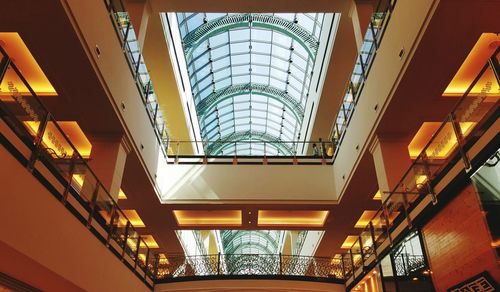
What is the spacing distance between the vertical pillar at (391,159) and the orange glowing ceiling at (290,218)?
677 centimetres

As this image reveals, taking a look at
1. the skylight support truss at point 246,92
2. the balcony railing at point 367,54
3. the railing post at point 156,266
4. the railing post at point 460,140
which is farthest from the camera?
the skylight support truss at point 246,92

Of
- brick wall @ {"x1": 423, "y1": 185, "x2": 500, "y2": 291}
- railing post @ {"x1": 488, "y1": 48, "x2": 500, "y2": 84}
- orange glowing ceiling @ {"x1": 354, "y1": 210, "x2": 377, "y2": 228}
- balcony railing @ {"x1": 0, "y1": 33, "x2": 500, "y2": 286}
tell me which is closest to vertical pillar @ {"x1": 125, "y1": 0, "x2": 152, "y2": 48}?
balcony railing @ {"x1": 0, "y1": 33, "x2": 500, "y2": 286}

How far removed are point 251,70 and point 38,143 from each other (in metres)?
21.0

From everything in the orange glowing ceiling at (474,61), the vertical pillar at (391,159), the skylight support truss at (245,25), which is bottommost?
the vertical pillar at (391,159)

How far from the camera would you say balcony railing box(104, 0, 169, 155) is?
32.8 ft

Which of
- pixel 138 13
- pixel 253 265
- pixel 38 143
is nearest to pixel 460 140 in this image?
pixel 38 143

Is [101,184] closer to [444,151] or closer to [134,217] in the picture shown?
[444,151]

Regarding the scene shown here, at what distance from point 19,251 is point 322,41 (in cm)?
1467

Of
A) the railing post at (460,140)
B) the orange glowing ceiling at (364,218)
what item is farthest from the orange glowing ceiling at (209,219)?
the railing post at (460,140)

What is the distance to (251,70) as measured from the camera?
1016 inches

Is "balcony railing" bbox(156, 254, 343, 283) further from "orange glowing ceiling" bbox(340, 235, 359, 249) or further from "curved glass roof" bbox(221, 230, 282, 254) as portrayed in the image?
"curved glass roof" bbox(221, 230, 282, 254)

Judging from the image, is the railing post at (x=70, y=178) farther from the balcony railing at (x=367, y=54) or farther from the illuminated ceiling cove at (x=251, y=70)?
the illuminated ceiling cove at (x=251, y=70)

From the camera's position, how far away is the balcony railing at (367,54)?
32.7 ft

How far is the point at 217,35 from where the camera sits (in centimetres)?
2172
